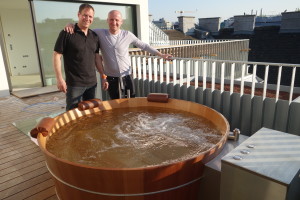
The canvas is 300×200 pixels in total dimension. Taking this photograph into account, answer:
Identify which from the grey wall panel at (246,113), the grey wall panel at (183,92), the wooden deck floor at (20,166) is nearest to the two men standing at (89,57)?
the wooden deck floor at (20,166)

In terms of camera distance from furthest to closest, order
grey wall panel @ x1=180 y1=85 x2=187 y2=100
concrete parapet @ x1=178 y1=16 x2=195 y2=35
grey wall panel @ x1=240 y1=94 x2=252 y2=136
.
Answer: concrete parapet @ x1=178 y1=16 x2=195 y2=35 → grey wall panel @ x1=180 y1=85 x2=187 y2=100 → grey wall panel @ x1=240 y1=94 x2=252 y2=136

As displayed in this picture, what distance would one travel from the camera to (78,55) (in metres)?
2.59

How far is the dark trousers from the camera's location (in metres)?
3.17

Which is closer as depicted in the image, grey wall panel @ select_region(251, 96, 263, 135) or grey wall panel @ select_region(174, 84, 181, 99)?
grey wall panel @ select_region(251, 96, 263, 135)

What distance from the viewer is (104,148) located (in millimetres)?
2242

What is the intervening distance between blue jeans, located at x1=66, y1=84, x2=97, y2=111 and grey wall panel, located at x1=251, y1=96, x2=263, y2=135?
203cm

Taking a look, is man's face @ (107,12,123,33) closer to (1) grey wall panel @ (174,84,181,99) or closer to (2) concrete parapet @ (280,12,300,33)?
(1) grey wall panel @ (174,84,181,99)

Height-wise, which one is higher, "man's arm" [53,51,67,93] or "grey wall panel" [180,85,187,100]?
"man's arm" [53,51,67,93]

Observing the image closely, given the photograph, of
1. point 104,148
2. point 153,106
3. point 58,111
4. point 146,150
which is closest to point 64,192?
point 104,148

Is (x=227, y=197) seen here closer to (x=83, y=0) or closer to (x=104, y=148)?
(x=104, y=148)

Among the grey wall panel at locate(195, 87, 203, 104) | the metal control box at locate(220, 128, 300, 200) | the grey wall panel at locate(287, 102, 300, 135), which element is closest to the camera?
the metal control box at locate(220, 128, 300, 200)

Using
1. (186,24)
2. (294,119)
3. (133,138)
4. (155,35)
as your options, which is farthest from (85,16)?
(186,24)

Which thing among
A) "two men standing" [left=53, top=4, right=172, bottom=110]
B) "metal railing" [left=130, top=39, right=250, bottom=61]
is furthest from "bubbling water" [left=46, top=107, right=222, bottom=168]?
"metal railing" [left=130, top=39, right=250, bottom=61]

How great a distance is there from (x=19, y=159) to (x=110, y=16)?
6.44ft
